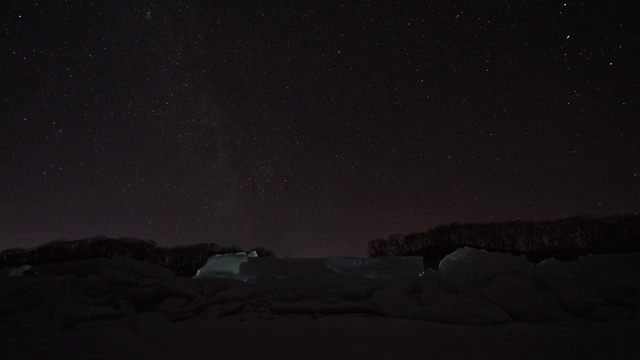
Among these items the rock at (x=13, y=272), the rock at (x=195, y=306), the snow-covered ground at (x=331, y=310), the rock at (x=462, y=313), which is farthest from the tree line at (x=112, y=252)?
the rock at (x=462, y=313)

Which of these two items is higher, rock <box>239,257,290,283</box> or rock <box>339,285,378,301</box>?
rock <box>239,257,290,283</box>

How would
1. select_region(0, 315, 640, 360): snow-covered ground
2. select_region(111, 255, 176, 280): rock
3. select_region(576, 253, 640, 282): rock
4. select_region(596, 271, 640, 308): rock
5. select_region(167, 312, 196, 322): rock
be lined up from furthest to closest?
1. select_region(111, 255, 176, 280): rock
2. select_region(576, 253, 640, 282): rock
3. select_region(596, 271, 640, 308): rock
4. select_region(167, 312, 196, 322): rock
5. select_region(0, 315, 640, 360): snow-covered ground

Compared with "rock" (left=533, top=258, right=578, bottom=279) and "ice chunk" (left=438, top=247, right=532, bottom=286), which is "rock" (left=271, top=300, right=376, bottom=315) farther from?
"rock" (left=533, top=258, right=578, bottom=279)

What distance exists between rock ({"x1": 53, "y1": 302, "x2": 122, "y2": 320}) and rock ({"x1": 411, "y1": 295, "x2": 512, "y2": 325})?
4.12 metres

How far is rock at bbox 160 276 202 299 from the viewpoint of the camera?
5.32 metres

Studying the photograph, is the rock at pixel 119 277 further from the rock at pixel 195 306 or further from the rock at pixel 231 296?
the rock at pixel 231 296

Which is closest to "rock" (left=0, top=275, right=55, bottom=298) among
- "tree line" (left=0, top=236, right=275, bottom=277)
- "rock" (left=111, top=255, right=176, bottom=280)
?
"rock" (left=111, top=255, right=176, bottom=280)

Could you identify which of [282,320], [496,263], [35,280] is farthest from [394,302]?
[35,280]

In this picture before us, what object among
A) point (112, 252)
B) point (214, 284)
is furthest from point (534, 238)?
point (112, 252)

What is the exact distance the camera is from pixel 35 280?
19.1ft

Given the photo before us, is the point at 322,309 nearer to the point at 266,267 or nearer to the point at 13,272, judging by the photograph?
the point at 266,267

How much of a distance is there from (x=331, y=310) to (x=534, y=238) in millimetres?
15790

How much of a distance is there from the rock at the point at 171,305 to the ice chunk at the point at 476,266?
404 centimetres

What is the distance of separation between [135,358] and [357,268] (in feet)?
14.2
